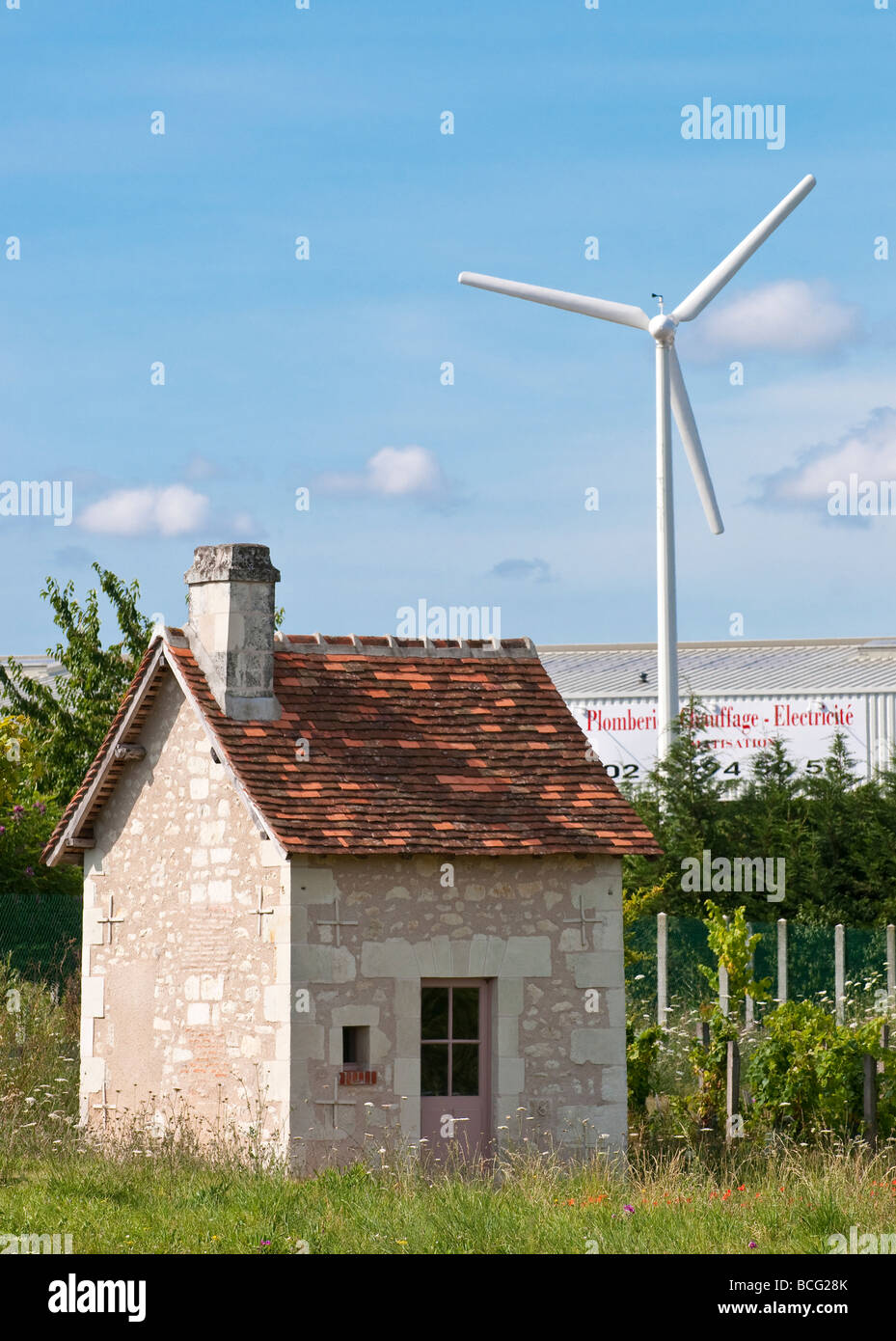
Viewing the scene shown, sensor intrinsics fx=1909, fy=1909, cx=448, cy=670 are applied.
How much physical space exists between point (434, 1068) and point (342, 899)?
1.96 meters

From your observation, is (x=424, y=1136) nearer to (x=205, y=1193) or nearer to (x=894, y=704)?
(x=205, y=1193)

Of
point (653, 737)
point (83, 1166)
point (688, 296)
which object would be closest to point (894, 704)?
point (653, 737)

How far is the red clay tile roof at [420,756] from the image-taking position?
60.7 ft

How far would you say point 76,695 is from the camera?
33.3 meters

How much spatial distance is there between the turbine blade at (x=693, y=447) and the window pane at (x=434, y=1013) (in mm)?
14480

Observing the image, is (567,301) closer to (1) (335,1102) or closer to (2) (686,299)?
(2) (686,299)

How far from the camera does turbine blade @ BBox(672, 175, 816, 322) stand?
3161 cm

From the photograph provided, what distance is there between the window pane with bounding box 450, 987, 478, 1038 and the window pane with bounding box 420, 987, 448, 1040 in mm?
100

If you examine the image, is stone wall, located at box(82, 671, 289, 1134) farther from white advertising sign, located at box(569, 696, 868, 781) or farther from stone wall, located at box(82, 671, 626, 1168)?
white advertising sign, located at box(569, 696, 868, 781)

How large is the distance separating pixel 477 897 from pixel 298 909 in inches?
76.1

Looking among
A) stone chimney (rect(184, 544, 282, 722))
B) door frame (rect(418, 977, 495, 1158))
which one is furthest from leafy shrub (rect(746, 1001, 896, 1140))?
stone chimney (rect(184, 544, 282, 722))

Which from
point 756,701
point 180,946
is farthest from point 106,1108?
point 756,701

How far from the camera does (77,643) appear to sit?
3284 centimetres
